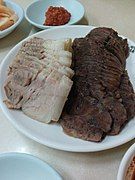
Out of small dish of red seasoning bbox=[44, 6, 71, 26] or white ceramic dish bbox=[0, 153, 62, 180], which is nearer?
white ceramic dish bbox=[0, 153, 62, 180]

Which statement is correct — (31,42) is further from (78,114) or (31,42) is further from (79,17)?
(79,17)

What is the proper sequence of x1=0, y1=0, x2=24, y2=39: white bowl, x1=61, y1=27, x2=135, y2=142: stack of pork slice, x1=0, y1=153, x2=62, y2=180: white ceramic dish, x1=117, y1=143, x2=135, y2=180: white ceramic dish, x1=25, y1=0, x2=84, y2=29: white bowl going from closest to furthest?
x1=117, y1=143, x2=135, y2=180: white ceramic dish
x1=0, y1=153, x2=62, y2=180: white ceramic dish
x1=61, y1=27, x2=135, y2=142: stack of pork slice
x1=0, y1=0, x2=24, y2=39: white bowl
x1=25, y1=0, x2=84, y2=29: white bowl

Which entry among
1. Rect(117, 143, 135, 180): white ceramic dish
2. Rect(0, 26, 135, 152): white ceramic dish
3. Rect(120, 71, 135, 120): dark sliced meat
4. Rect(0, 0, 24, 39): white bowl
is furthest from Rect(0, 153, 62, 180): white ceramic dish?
Rect(0, 0, 24, 39): white bowl

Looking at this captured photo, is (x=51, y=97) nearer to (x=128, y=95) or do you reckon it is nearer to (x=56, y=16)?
(x=128, y=95)

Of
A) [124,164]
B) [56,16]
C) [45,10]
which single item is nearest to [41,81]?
[124,164]

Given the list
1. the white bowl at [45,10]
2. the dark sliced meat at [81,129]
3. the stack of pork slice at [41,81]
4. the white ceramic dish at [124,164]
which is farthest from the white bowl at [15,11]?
the white ceramic dish at [124,164]

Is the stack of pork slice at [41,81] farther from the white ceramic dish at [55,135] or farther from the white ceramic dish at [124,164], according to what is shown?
the white ceramic dish at [124,164]

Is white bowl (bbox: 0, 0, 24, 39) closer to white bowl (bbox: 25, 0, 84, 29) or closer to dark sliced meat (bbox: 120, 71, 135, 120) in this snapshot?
white bowl (bbox: 25, 0, 84, 29)
